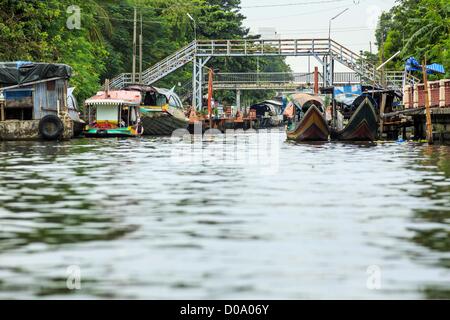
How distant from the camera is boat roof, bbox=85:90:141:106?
48844 millimetres

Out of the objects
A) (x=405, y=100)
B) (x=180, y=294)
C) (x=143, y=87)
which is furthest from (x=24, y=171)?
(x=143, y=87)

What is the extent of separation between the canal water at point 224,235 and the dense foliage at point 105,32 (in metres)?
28.5

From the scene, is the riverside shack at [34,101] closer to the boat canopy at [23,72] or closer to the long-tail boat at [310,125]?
the boat canopy at [23,72]

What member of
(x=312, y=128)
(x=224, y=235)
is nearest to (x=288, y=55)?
(x=312, y=128)

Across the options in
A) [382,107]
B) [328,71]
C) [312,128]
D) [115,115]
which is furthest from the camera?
[328,71]

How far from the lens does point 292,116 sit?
4991cm

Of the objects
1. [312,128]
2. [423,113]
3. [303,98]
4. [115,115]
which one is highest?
[303,98]

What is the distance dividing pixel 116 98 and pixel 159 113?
6.17 m

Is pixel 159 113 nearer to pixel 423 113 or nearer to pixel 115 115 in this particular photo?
pixel 115 115

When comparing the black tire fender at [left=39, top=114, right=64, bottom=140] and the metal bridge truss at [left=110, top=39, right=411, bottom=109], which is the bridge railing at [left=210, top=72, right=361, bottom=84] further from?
the black tire fender at [left=39, top=114, right=64, bottom=140]

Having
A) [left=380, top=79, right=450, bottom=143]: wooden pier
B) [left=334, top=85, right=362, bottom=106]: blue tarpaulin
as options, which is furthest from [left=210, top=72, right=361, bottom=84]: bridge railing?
[left=380, top=79, right=450, bottom=143]: wooden pier

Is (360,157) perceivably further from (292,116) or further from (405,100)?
(292,116)

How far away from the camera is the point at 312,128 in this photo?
4338 centimetres

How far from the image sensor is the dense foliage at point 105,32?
47.8 m
